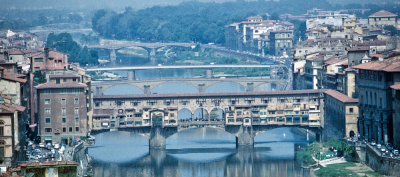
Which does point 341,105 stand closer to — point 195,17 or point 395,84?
point 395,84

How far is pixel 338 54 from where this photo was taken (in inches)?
2886

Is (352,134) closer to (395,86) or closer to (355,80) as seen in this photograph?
(355,80)

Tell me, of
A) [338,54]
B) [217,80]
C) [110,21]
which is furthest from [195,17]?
[338,54]

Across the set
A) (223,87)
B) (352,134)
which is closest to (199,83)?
(223,87)

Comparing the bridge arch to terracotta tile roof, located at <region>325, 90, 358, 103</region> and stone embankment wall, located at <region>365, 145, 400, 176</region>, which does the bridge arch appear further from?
stone embankment wall, located at <region>365, 145, 400, 176</region>

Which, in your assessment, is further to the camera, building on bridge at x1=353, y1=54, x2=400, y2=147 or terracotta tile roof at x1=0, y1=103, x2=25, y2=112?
building on bridge at x1=353, y1=54, x2=400, y2=147

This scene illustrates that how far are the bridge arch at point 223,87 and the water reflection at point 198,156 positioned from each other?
21808mm

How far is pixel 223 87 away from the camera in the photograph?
3750 inches

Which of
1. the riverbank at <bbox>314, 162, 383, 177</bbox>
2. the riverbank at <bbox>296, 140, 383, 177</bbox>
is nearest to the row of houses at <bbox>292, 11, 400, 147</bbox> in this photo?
the riverbank at <bbox>296, 140, 383, 177</bbox>

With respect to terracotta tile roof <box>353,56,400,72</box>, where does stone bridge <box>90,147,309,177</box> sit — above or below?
below

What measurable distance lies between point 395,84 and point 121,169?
15.9 m

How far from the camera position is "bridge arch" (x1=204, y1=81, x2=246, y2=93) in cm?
9201

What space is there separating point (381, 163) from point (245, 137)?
64.3 ft

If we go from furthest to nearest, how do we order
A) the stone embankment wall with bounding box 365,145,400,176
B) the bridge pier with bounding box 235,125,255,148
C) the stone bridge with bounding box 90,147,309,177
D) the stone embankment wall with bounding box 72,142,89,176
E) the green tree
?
1. the green tree
2. the bridge pier with bounding box 235,125,255,148
3. the stone bridge with bounding box 90,147,309,177
4. the stone embankment wall with bounding box 72,142,89,176
5. the stone embankment wall with bounding box 365,145,400,176
